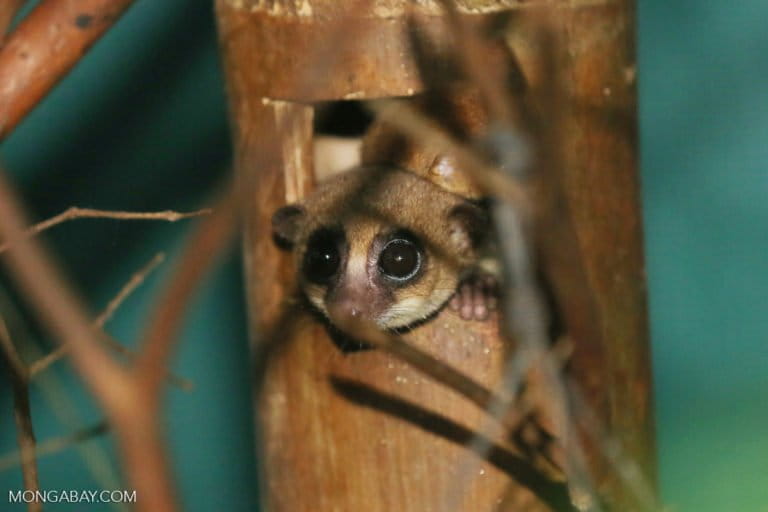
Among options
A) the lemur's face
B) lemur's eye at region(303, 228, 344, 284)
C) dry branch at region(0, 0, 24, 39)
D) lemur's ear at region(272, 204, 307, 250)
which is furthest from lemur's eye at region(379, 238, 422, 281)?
dry branch at region(0, 0, 24, 39)

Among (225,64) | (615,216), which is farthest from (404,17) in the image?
(615,216)

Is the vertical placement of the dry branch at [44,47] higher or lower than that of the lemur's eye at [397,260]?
higher

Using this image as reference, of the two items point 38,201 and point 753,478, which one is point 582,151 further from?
point 38,201

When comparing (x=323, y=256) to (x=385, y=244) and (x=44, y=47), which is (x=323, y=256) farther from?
(x=44, y=47)

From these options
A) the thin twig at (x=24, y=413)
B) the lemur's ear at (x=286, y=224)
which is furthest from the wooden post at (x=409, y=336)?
the thin twig at (x=24, y=413)

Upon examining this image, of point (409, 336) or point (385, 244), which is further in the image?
point (385, 244)

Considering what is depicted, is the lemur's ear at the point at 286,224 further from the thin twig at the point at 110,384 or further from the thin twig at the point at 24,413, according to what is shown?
the thin twig at the point at 110,384

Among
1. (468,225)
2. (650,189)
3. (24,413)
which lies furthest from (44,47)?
(650,189)
